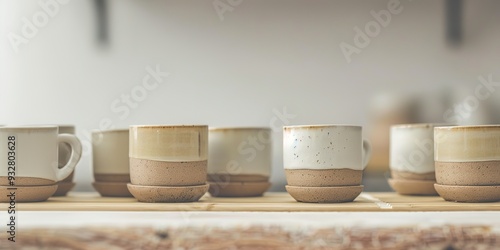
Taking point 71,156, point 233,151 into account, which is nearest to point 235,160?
point 233,151

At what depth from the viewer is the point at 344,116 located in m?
1.43

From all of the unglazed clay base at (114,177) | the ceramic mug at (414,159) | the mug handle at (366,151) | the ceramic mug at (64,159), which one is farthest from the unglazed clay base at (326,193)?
the ceramic mug at (64,159)

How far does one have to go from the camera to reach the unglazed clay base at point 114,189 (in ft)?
3.84

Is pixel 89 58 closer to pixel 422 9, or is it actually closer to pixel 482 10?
pixel 422 9

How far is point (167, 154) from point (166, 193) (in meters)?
0.07

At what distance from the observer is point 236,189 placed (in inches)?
46.7

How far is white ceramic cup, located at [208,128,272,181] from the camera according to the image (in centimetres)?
118

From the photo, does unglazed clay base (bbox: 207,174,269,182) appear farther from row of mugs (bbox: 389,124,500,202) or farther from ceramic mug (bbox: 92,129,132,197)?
row of mugs (bbox: 389,124,500,202)

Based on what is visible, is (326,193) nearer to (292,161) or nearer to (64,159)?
(292,161)

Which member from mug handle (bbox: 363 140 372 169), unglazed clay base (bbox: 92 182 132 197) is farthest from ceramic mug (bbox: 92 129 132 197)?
mug handle (bbox: 363 140 372 169)

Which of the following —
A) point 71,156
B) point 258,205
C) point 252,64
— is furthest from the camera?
point 252,64

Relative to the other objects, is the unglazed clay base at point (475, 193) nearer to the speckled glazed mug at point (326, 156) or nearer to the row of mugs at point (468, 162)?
the row of mugs at point (468, 162)

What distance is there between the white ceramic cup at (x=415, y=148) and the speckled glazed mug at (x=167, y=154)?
1.37 ft

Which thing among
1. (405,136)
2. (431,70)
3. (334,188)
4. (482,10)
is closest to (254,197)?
(334,188)
